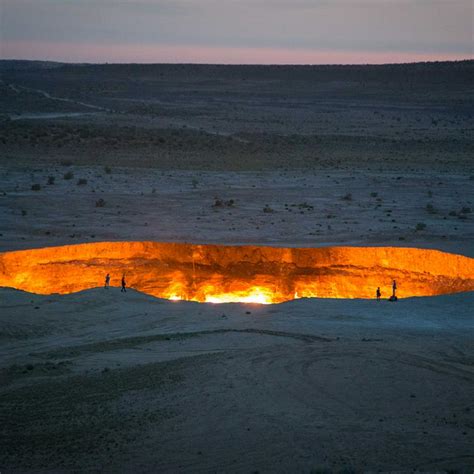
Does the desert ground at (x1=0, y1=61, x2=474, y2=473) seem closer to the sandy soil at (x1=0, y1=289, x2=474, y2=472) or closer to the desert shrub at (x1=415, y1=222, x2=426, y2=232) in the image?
the sandy soil at (x1=0, y1=289, x2=474, y2=472)

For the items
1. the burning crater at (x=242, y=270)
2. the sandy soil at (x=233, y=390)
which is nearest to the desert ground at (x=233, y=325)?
the sandy soil at (x=233, y=390)

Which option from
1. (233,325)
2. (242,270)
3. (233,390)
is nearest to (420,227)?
(242,270)

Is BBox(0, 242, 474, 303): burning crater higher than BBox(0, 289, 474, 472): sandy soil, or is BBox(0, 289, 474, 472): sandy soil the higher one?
BBox(0, 289, 474, 472): sandy soil

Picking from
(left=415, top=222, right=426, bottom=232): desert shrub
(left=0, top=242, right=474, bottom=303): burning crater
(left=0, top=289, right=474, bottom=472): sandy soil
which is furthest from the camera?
(left=415, top=222, right=426, bottom=232): desert shrub

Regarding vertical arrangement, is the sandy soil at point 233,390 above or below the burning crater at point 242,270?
above

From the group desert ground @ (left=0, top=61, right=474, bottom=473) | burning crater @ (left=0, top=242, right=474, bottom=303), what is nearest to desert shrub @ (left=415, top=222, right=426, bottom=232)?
desert ground @ (left=0, top=61, right=474, bottom=473)

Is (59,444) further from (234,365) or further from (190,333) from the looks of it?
(190,333)

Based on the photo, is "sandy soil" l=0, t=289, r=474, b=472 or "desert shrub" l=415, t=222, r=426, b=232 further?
"desert shrub" l=415, t=222, r=426, b=232

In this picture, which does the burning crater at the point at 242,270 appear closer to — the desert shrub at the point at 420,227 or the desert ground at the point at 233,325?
the desert ground at the point at 233,325
